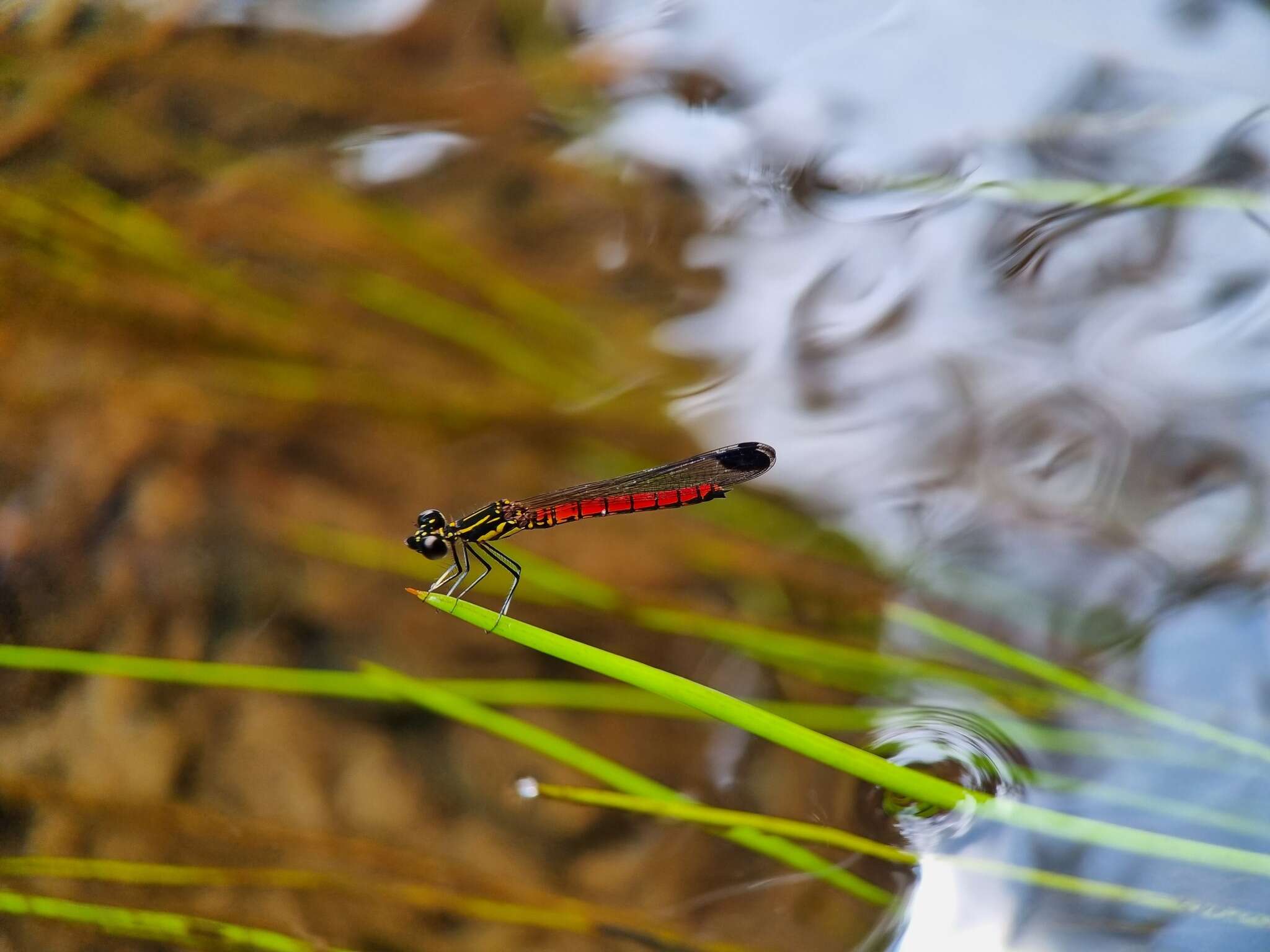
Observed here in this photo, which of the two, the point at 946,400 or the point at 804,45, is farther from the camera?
the point at 804,45

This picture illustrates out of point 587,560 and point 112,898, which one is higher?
point 587,560

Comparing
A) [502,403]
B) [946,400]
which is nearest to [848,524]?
[946,400]

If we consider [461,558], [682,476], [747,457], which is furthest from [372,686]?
[747,457]

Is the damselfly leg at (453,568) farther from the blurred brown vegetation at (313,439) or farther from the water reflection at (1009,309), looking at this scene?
the water reflection at (1009,309)

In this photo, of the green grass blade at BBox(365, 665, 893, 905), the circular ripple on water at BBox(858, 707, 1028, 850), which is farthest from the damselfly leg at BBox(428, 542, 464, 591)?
the circular ripple on water at BBox(858, 707, 1028, 850)

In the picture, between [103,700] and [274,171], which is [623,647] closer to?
[103,700]

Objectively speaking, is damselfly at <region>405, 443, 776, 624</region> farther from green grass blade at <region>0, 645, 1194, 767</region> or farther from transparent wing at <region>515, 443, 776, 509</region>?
green grass blade at <region>0, 645, 1194, 767</region>
